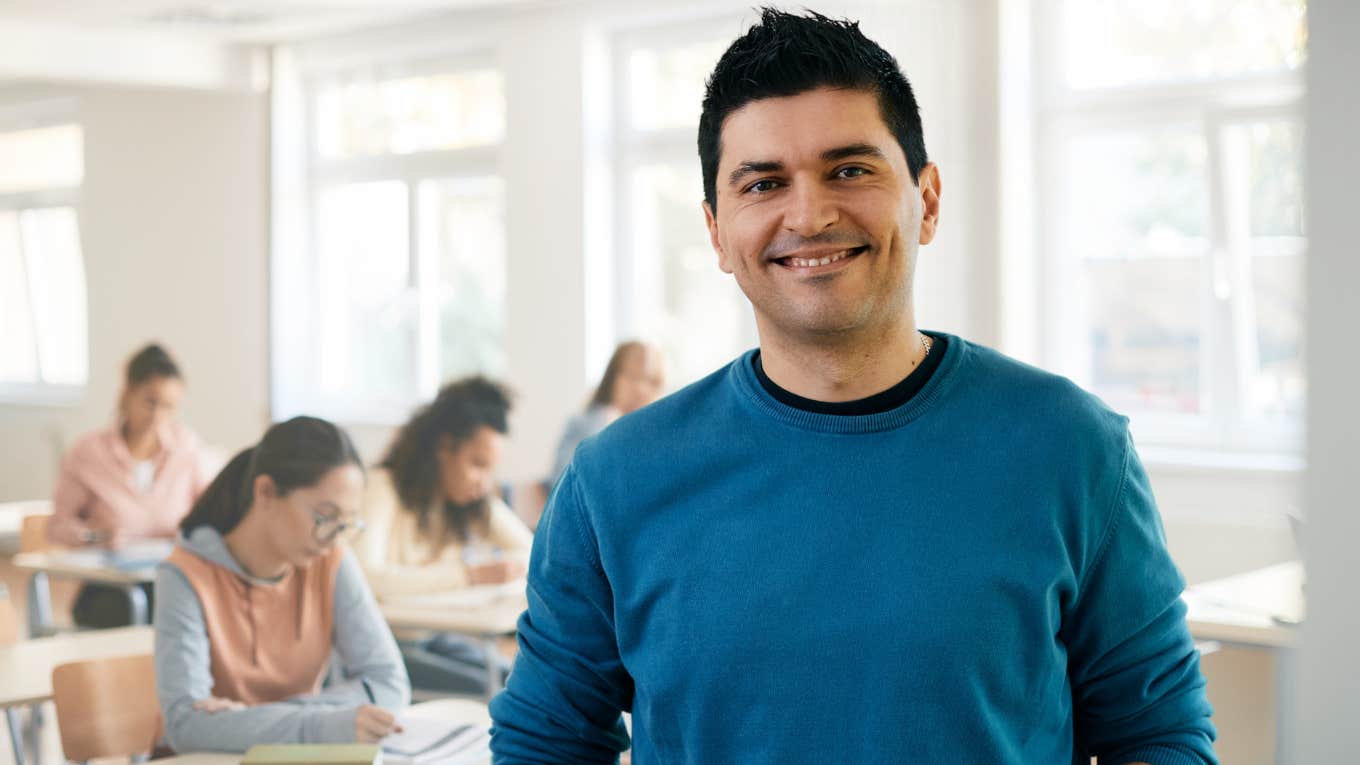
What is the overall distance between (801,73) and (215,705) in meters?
2.16

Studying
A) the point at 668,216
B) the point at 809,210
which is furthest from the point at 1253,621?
the point at 668,216

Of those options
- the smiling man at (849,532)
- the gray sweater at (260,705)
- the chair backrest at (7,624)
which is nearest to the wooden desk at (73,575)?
the chair backrest at (7,624)

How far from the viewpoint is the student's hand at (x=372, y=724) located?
2.82 meters

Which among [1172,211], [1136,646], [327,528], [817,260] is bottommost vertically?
[327,528]

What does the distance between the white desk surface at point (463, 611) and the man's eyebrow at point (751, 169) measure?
2.75m

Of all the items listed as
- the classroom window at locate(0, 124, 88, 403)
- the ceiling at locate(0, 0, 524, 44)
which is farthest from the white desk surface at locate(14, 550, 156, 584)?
the classroom window at locate(0, 124, 88, 403)

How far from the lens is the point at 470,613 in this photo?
4.10 meters

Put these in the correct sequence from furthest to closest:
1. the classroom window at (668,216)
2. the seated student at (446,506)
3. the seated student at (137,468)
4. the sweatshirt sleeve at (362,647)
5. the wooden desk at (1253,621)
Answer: the classroom window at (668,216)
the seated student at (137,468)
the seated student at (446,506)
the wooden desk at (1253,621)
the sweatshirt sleeve at (362,647)

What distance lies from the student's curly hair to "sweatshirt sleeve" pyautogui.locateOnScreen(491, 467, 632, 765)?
330 cm

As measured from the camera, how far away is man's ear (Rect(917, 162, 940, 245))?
4.70 ft

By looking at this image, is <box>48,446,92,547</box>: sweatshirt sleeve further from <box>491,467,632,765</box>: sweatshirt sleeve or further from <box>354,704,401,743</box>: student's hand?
<box>491,467,632,765</box>: sweatshirt sleeve

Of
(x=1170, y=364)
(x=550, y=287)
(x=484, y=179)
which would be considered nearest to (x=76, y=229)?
(x=484, y=179)

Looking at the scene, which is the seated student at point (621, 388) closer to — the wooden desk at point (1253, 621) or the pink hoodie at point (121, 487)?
the pink hoodie at point (121, 487)

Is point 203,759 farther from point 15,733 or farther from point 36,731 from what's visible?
point 36,731
